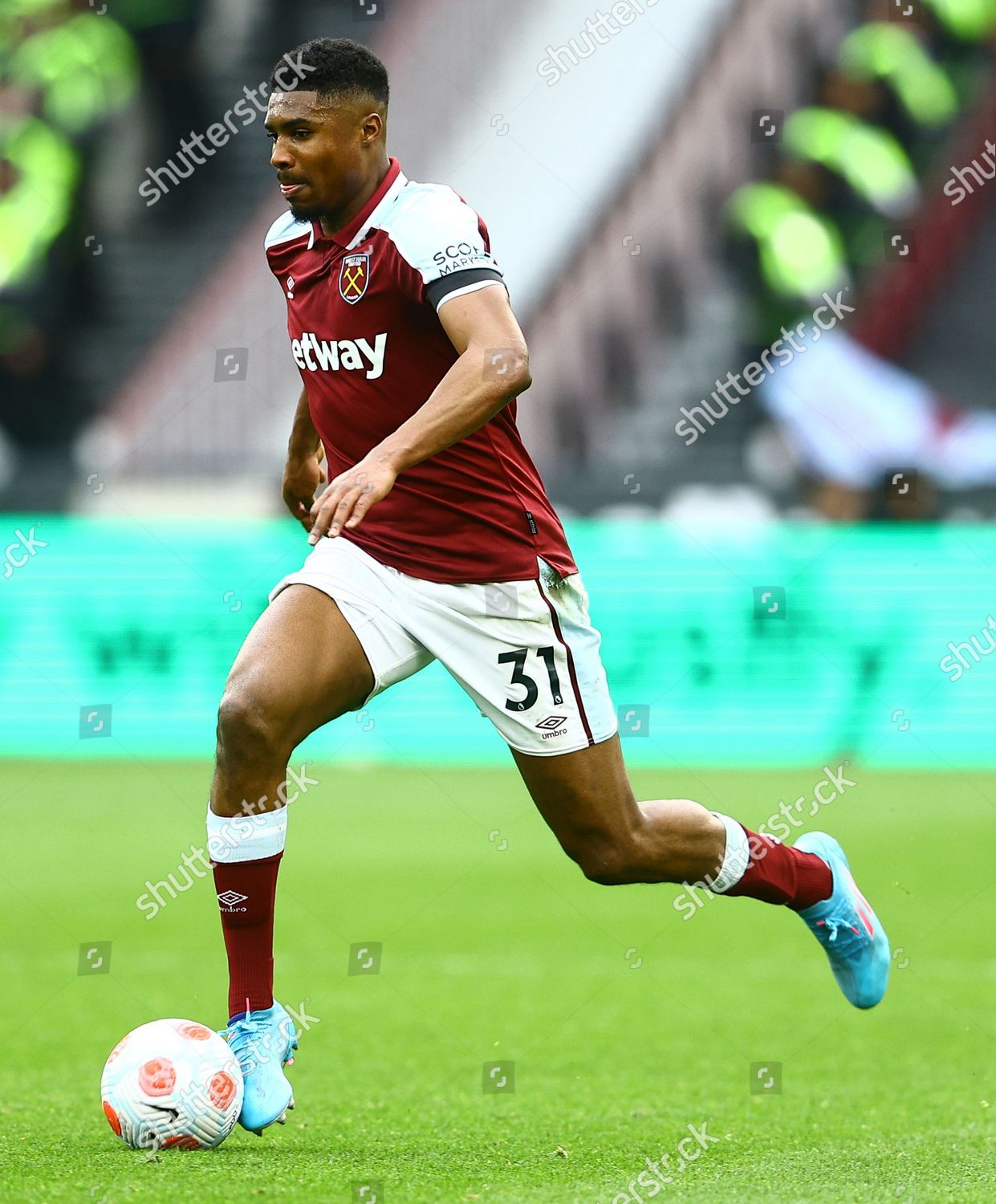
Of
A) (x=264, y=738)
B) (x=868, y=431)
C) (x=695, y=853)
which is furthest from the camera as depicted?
(x=868, y=431)

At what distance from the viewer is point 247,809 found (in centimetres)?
386

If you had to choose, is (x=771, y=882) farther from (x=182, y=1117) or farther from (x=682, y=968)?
(x=682, y=968)

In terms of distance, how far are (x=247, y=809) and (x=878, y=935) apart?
6.00 feet

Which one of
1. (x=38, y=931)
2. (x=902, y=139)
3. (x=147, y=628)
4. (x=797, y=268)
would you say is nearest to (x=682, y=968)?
(x=38, y=931)

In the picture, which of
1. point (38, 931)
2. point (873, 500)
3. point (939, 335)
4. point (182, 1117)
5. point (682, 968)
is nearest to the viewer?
point (182, 1117)

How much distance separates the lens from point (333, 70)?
4.07 m

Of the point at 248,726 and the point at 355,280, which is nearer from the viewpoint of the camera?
the point at 248,726

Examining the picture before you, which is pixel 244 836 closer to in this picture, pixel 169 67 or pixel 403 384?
pixel 403 384

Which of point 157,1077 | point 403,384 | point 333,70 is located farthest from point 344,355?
point 157,1077

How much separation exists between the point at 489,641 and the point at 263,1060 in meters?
1.05

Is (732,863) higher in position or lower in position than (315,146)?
lower

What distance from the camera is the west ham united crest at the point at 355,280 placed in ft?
13.4

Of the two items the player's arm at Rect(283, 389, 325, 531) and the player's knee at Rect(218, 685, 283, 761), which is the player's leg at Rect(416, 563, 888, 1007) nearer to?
the player's knee at Rect(218, 685, 283, 761)

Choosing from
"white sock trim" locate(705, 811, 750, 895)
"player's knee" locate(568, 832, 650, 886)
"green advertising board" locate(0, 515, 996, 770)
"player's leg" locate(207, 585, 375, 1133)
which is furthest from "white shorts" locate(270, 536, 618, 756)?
"green advertising board" locate(0, 515, 996, 770)
